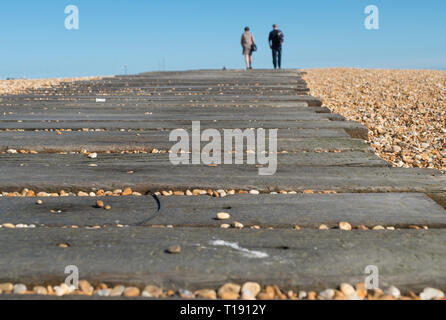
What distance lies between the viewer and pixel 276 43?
55.3ft

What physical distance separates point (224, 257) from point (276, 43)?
52.6ft

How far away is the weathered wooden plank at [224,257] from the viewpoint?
164cm

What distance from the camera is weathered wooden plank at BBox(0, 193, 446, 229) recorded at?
2117 mm

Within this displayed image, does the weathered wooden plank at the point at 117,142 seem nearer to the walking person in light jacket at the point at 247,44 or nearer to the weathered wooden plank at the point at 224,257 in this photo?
the weathered wooden plank at the point at 224,257

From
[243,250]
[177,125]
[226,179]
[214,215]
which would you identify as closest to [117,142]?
[177,125]

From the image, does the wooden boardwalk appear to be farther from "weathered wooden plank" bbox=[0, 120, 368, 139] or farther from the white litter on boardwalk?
"weathered wooden plank" bbox=[0, 120, 368, 139]

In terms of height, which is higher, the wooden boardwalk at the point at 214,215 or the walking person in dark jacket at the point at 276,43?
the walking person in dark jacket at the point at 276,43

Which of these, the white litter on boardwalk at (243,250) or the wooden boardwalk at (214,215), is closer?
the wooden boardwalk at (214,215)

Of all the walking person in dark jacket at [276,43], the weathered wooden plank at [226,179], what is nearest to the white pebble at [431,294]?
the weathered wooden plank at [226,179]

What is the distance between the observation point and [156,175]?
114 inches
